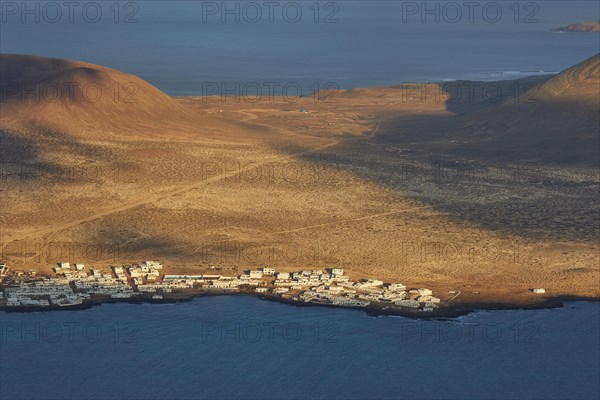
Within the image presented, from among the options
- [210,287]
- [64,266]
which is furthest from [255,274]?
[64,266]

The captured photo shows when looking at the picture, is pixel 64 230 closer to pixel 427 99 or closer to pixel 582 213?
pixel 582 213

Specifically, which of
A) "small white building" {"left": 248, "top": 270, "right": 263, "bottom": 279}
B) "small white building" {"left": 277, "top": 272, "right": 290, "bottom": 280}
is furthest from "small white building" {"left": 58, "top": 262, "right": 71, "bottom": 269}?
"small white building" {"left": 277, "top": 272, "right": 290, "bottom": 280}

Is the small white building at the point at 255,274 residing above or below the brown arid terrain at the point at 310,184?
below

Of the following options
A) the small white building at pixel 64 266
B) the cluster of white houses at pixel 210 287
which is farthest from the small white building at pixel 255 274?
the small white building at pixel 64 266

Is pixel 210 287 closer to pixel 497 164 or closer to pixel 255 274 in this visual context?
pixel 255 274

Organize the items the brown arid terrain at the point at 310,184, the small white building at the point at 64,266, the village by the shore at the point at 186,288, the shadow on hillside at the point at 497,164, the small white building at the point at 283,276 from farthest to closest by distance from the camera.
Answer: the shadow on hillside at the point at 497,164, the brown arid terrain at the point at 310,184, the small white building at the point at 64,266, the small white building at the point at 283,276, the village by the shore at the point at 186,288

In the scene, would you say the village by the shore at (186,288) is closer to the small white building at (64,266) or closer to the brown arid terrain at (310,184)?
the small white building at (64,266)
